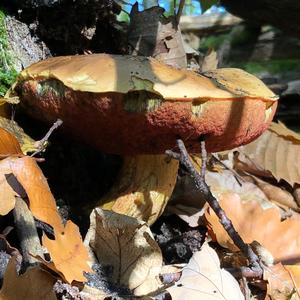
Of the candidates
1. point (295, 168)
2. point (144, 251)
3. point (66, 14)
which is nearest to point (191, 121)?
point (144, 251)

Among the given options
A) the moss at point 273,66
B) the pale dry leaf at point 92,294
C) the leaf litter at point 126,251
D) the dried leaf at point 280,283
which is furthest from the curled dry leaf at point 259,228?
the moss at point 273,66

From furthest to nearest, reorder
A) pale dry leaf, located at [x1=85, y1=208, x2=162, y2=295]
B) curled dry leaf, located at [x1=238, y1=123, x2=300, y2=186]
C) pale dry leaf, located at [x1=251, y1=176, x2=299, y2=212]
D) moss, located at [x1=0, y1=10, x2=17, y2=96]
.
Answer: curled dry leaf, located at [x1=238, y1=123, x2=300, y2=186], pale dry leaf, located at [x1=251, y1=176, x2=299, y2=212], moss, located at [x1=0, y1=10, x2=17, y2=96], pale dry leaf, located at [x1=85, y1=208, x2=162, y2=295]

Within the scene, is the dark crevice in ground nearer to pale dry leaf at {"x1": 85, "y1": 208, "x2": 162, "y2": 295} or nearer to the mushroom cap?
pale dry leaf at {"x1": 85, "y1": 208, "x2": 162, "y2": 295}

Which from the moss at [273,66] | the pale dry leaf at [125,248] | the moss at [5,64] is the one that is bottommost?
the moss at [273,66]

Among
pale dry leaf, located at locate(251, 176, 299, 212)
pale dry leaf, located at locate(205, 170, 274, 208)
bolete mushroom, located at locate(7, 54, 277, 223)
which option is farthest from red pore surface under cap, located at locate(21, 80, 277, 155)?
pale dry leaf, located at locate(251, 176, 299, 212)

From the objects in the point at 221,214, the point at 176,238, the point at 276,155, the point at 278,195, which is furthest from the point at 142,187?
the point at 276,155

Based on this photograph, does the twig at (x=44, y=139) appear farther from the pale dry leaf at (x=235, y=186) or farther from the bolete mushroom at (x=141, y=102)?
the pale dry leaf at (x=235, y=186)
